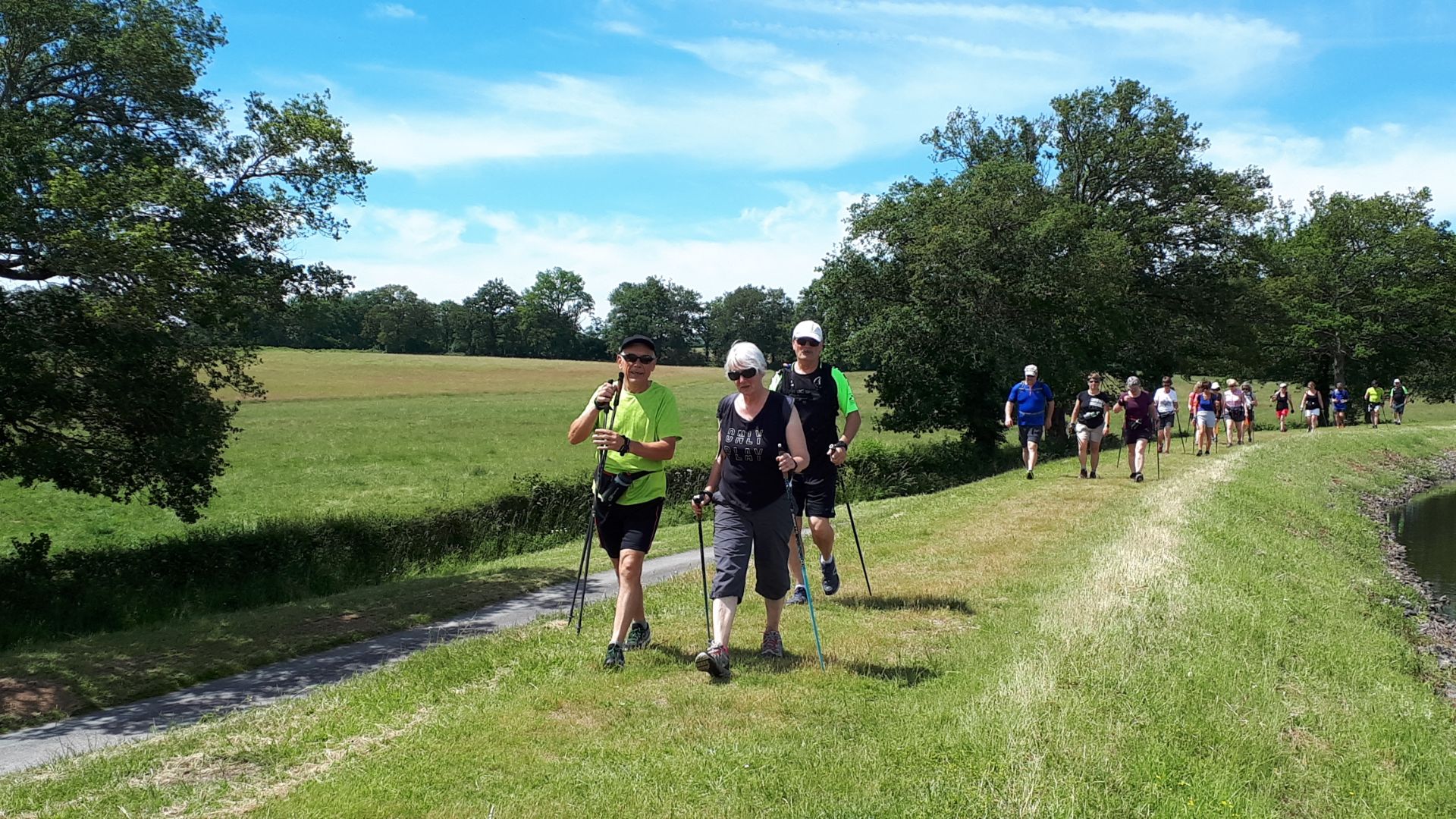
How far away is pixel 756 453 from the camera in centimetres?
641

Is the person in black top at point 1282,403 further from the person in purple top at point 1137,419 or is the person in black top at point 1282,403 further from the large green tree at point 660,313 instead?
the large green tree at point 660,313

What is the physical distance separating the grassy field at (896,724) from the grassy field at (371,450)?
1432cm

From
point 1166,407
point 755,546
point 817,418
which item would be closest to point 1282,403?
point 1166,407

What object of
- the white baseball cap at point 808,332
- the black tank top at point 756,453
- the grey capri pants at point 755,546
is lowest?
the grey capri pants at point 755,546

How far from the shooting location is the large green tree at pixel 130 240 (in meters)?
12.2

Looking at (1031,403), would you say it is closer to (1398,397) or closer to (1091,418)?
(1091,418)

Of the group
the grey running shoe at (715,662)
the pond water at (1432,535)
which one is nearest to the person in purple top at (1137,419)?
the pond water at (1432,535)

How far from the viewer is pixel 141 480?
50.8ft

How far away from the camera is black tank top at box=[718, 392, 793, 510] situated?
21.0 ft

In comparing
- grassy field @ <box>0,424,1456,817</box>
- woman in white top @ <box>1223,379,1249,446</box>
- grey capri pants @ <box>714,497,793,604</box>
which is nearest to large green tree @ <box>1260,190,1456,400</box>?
woman in white top @ <box>1223,379,1249,446</box>

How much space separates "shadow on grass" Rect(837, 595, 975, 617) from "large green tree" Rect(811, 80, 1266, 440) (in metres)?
25.4

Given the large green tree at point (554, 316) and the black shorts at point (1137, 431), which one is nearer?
the black shorts at point (1137, 431)

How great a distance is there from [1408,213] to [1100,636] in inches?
2261

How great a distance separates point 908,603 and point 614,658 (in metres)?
3.20
